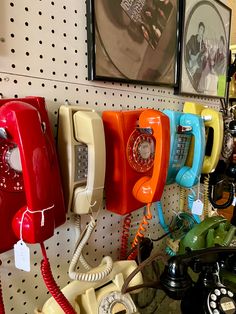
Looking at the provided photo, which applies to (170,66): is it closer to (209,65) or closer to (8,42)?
(209,65)

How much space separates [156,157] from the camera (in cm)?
66

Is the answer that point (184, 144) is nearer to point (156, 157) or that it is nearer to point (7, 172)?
point (156, 157)

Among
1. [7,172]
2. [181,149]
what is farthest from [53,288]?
[181,149]

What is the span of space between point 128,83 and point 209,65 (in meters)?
0.53

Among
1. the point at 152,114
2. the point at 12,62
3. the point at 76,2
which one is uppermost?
the point at 76,2

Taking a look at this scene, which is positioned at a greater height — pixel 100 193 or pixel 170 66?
pixel 170 66

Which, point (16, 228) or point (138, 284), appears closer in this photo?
point (16, 228)

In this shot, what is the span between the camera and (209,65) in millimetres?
1115

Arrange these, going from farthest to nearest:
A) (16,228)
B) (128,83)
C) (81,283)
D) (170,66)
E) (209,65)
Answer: (209,65), (170,66), (128,83), (81,283), (16,228)

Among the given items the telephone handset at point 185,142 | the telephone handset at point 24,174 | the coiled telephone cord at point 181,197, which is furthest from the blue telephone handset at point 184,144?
the telephone handset at point 24,174

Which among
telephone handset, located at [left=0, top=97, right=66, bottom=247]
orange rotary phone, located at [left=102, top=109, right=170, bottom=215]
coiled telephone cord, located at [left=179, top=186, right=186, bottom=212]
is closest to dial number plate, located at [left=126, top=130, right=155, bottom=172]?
orange rotary phone, located at [left=102, top=109, right=170, bottom=215]

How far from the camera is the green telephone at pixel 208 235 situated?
0.86 m

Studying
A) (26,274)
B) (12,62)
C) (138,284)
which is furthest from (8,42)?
(138,284)

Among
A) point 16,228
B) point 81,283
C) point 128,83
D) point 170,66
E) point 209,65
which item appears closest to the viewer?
point 16,228
